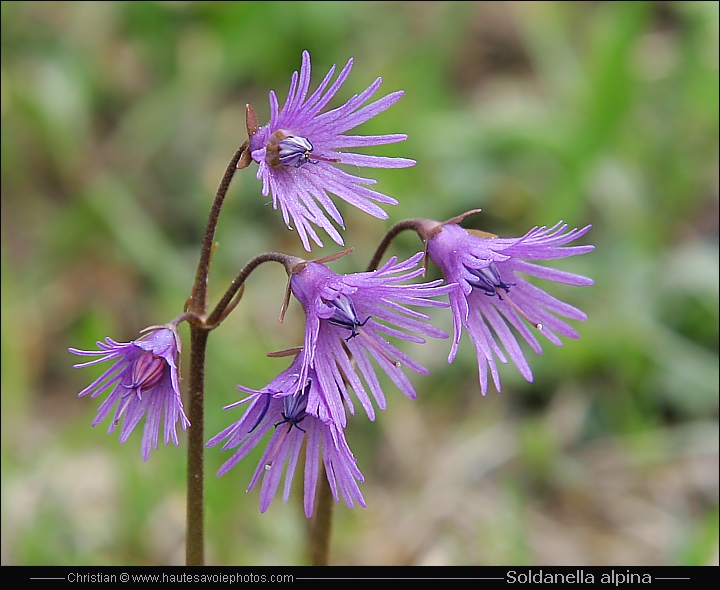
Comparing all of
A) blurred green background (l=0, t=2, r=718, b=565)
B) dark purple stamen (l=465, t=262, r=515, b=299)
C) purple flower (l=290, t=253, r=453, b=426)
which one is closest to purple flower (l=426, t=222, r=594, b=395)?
dark purple stamen (l=465, t=262, r=515, b=299)

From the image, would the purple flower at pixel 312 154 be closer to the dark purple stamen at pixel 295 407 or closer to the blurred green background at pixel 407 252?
the dark purple stamen at pixel 295 407

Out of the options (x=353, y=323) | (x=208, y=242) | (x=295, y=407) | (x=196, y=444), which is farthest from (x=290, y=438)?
(x=208, y=242)

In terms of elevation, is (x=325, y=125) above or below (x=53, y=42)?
below

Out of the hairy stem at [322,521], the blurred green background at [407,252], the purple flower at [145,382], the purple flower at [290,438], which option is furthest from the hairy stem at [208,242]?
the blurred green background at [407,252]

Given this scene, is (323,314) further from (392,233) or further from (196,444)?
(196,444)

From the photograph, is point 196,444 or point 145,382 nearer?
point 145,382
